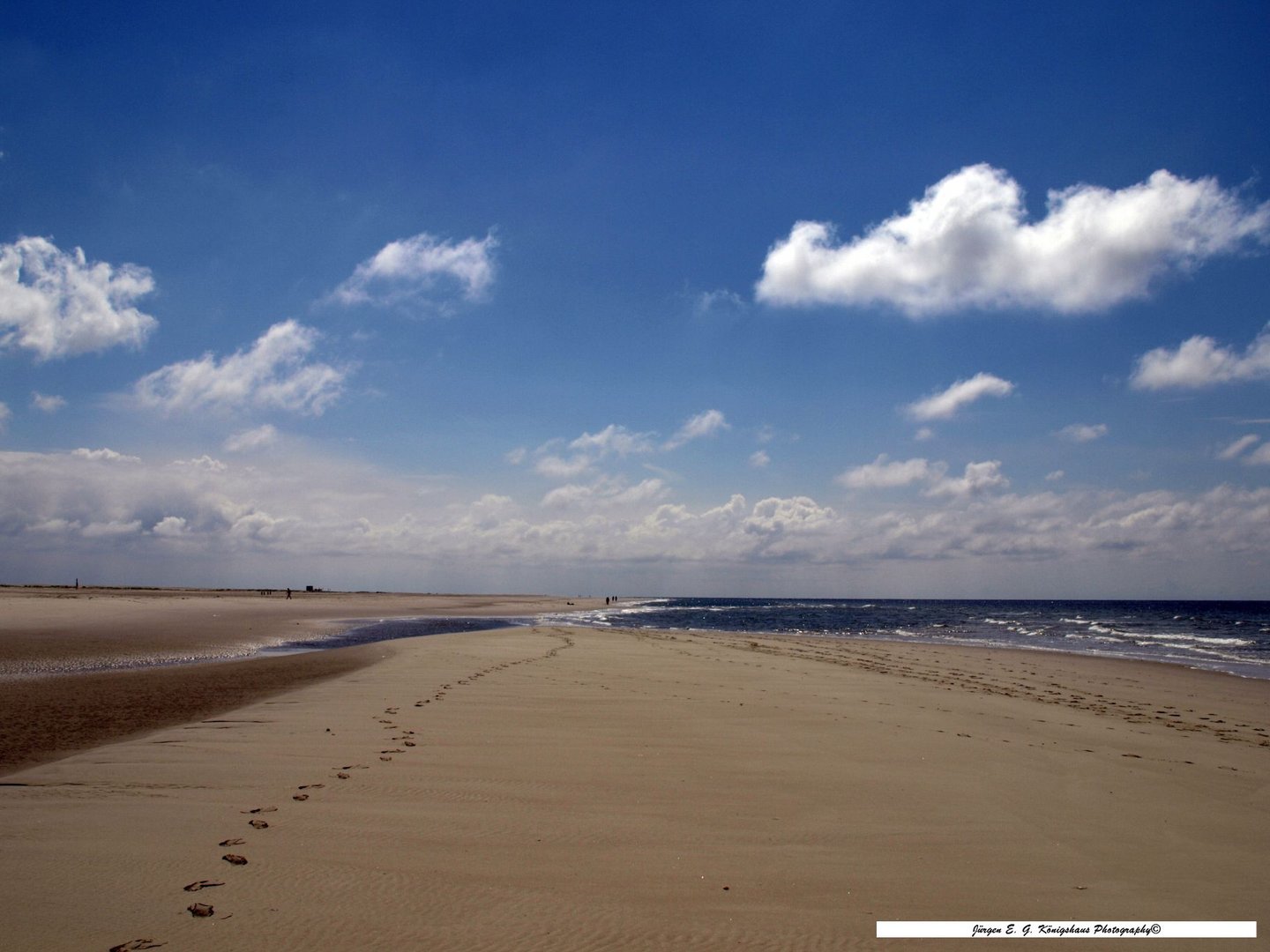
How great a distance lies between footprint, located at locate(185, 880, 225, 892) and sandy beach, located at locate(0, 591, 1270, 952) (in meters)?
0.03

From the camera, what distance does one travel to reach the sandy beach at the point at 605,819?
16.3ft

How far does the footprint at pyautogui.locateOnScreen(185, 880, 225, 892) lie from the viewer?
5.21 metres

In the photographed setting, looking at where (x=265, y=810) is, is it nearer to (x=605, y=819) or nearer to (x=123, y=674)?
(x=605, y=819)

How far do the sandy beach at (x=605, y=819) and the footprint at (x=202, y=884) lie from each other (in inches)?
1.3

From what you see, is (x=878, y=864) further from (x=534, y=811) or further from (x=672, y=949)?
(x=534, y=811)

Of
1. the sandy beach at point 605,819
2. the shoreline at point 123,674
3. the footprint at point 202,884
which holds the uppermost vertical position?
the footprint at point 202,884

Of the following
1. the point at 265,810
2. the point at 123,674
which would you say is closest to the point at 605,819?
the point at 265,810

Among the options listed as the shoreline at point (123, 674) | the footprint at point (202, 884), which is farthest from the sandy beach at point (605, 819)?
the shoreline at point (123, 674)

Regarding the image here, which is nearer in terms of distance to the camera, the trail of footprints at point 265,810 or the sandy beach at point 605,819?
the trail of footprints at point 265,810

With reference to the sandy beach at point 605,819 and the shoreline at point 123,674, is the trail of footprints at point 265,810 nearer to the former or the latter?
the sandy beach at point 605,819

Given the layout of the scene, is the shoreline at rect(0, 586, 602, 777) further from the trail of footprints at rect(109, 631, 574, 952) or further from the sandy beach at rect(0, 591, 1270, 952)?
the trail of footprints at rect(109, 631, 574, 952)

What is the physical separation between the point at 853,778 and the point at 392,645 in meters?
23.7

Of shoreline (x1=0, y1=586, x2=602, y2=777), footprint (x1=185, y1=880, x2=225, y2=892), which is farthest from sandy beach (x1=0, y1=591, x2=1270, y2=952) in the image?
shoreline (x1=0, y1=586, x2=602, y2=777)

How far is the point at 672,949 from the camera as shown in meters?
4.57
